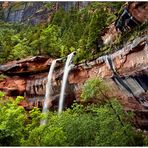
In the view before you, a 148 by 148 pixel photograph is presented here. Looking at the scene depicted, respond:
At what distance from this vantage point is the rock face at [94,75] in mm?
27156

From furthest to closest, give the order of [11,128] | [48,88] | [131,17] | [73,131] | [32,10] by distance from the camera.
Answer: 1. [32,10]
2. [48,88]
3. [131,17]
4. [73,131]
5. [11,128]

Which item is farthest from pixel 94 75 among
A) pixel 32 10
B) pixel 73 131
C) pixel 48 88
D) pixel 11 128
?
pixel 32 10

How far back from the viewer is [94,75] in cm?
3253

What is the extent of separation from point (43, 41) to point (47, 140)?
24736mm

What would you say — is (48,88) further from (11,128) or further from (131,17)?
(11,128)

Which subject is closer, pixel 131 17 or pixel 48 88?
pixel 131 17

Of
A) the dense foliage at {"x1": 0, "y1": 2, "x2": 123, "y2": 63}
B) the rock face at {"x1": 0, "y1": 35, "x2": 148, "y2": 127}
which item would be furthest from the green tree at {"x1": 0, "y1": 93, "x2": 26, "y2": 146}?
the dense foliage at {"x1": 0, "y1": 2, "x2": 123, "y2": 63}

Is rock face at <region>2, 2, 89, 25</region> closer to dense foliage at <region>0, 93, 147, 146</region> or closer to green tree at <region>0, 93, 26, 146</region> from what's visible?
dense foliage at <region>0, 93, 147, 146</region>

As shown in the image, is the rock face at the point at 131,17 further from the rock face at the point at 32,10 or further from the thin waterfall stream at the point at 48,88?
the rock face at the point at 32,10

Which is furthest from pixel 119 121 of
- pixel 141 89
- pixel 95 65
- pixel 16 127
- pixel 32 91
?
pixel 32 91

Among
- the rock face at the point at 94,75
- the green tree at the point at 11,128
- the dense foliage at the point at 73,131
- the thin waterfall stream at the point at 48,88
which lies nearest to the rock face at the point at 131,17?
the rock face at the point at 94,75

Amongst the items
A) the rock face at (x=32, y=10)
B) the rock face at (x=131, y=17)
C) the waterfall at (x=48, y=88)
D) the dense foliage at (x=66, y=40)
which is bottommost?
the waterfall at (x=48, y=88)

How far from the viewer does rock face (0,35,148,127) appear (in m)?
27.2

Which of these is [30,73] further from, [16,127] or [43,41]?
[16,127]
